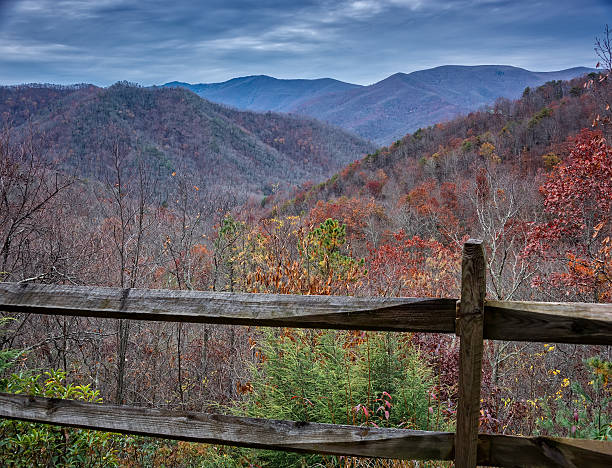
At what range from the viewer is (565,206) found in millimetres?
9781

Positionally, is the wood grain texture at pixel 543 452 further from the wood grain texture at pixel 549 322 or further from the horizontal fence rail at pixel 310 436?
the wood grain texture at pixel 549 322

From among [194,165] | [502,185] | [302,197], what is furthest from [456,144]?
[194,165]

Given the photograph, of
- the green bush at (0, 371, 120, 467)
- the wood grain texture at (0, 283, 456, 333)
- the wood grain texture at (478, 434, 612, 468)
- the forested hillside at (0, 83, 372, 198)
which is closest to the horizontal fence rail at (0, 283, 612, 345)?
the wood grain texture at (0, 283, 456, 333)

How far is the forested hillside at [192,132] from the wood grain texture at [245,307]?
7083 centimetres

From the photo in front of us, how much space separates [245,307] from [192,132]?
353ft

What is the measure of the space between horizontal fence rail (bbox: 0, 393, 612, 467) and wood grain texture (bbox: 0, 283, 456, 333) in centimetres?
39

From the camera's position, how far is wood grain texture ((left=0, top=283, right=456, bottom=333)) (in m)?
1.66

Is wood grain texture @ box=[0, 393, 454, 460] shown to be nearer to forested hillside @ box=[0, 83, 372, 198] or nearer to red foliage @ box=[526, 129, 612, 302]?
red foliage @ box=[526, 129, 612, 302]

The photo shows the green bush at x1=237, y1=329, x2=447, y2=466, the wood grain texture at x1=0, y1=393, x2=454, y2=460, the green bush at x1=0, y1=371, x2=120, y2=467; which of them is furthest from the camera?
the green bush at x1=237, y1=329, x2=447, y2=466

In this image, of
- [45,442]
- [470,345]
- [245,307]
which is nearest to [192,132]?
[45,442]

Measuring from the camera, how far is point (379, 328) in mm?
1688

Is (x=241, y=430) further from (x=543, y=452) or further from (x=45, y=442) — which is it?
(x=45, y=442)

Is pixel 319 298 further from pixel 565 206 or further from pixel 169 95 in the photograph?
pixel 169 95

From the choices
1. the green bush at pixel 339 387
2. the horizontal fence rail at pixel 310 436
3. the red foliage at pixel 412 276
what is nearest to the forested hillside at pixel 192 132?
the red foliage at pixel 412 276
